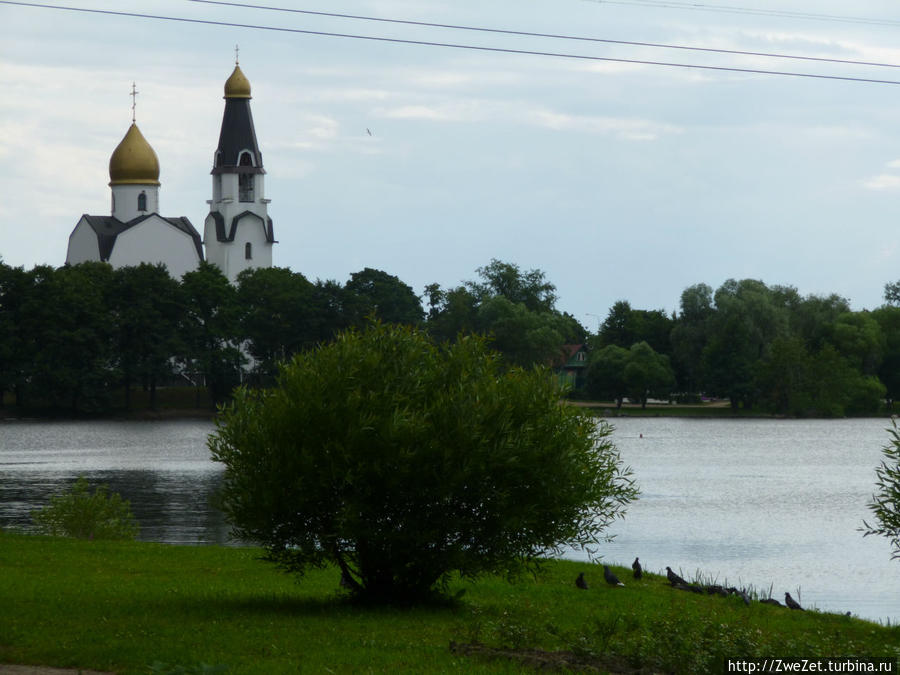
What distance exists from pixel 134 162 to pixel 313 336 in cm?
2731

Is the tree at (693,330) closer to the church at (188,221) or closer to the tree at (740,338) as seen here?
the tree at (740,338)

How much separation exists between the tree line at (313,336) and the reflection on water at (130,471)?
7609 mm

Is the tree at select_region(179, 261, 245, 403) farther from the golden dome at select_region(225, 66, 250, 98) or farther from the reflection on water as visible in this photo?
the golden dome at select_region(225, 66, 250, 98)

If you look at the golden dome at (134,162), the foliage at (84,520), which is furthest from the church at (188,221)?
the foliage at (84,520)

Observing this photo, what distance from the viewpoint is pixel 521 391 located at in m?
16.0

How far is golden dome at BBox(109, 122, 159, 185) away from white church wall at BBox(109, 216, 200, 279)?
3.81 metres

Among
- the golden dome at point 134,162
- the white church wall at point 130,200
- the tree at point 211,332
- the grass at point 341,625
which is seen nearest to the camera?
the grass at point 341,625

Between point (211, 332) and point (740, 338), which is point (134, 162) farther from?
point (740, 338)

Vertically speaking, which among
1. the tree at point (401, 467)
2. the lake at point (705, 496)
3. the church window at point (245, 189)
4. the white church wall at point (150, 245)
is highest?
the church window at point (245, 189)

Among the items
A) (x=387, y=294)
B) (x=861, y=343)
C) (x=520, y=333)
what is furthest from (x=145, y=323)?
(x=861, y=343)

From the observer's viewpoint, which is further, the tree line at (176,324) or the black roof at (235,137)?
the black roof at (235,137)

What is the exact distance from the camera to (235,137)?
124750 mm

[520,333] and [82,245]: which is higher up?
[82,245]

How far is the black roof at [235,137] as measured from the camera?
124000 mm
